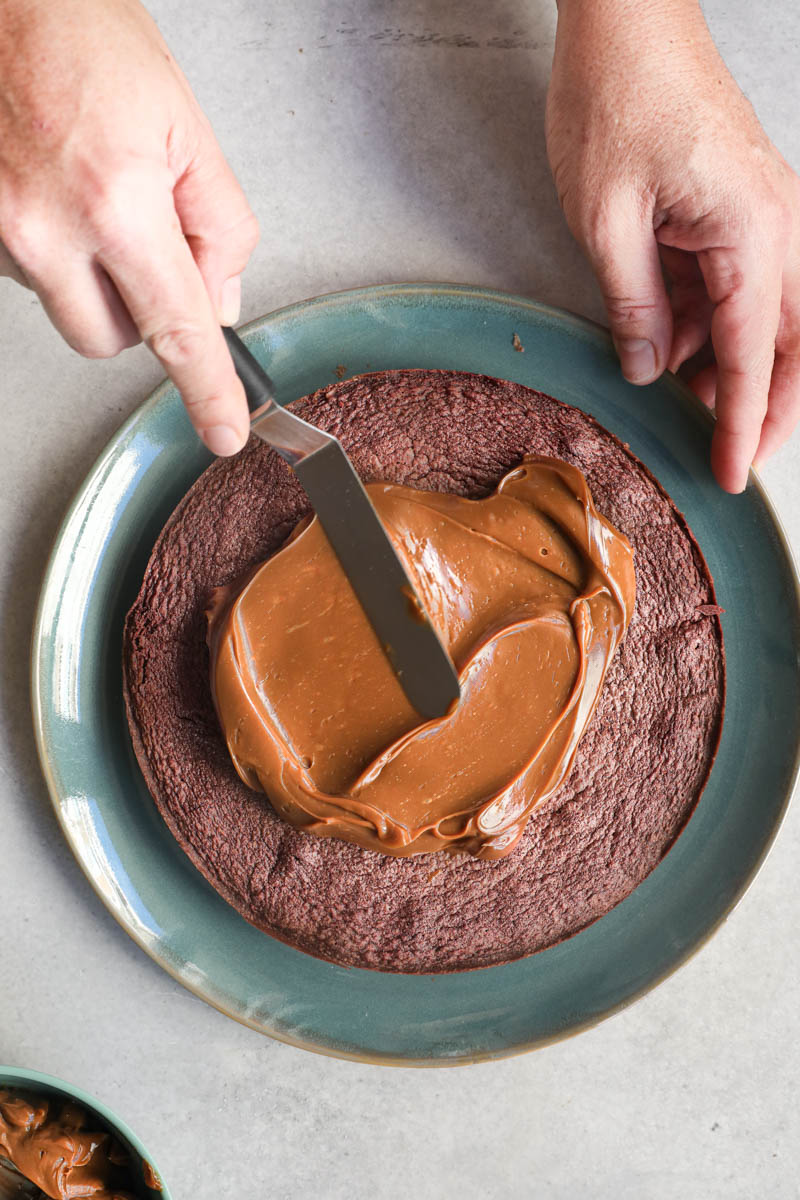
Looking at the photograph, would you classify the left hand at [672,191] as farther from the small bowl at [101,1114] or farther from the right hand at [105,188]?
the small bowl at [101,1114]

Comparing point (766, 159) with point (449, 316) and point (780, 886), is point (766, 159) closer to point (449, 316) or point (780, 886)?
point (449, 316)

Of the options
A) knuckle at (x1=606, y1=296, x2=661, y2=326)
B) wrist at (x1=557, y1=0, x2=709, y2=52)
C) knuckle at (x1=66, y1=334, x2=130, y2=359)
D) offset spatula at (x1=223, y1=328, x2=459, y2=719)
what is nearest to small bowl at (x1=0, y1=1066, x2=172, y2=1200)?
offset spatula at (x1=223, y1=328, x2=459, y2=719)

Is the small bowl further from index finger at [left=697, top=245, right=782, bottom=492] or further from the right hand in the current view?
index finger at [left=697, top=245, right=782, bottom=492]

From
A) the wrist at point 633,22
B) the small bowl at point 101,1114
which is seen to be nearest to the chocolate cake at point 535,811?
the small bowl at point 101,1114

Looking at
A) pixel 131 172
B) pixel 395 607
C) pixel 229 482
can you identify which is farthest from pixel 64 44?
pixel 395 607

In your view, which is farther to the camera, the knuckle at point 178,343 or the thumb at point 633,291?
the thumb at point 633,291

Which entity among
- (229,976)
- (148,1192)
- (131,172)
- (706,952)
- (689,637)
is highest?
(131,172)

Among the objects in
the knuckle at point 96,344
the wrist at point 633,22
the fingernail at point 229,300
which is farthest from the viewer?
the wrist at point 633,22
